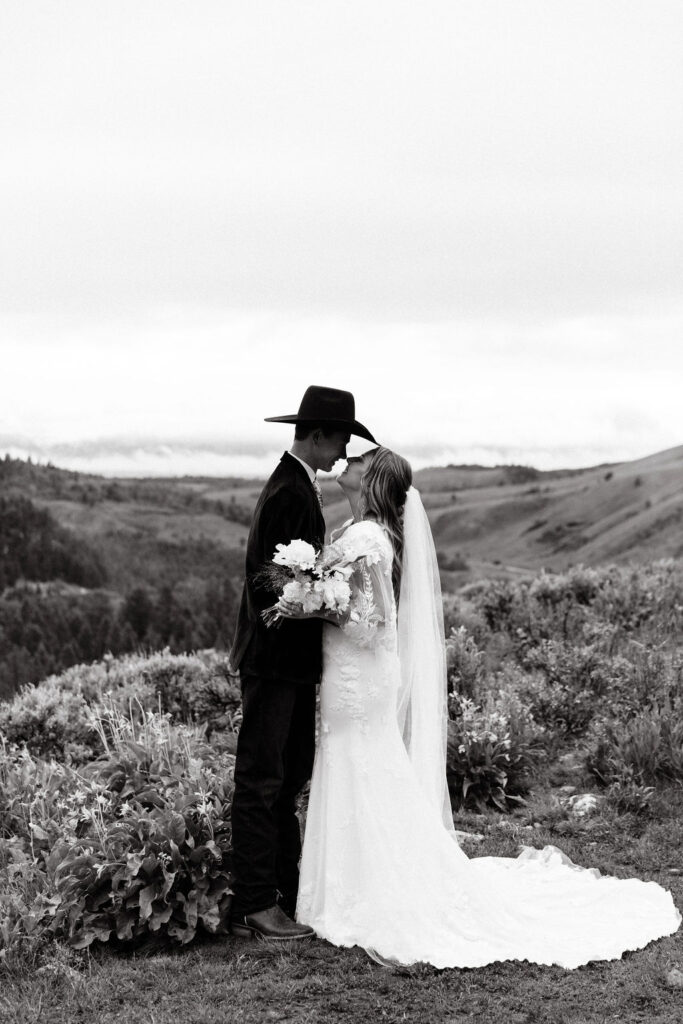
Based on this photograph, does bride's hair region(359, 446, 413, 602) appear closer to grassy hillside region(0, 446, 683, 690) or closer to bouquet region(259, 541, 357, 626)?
bouquet region(259, 541, 357, 626)

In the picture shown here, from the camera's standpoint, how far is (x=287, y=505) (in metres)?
5.34

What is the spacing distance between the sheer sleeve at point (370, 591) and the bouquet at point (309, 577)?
105 millimetres

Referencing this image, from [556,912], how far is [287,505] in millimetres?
2751

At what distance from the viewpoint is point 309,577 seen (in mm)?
5117

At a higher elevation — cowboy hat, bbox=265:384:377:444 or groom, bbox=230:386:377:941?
cowboy hat, bbox=265:384:377:444

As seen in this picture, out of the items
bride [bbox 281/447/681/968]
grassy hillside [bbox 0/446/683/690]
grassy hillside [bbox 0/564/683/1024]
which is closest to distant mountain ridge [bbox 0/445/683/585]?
grassy hillside [bbox 0/446/683/690]

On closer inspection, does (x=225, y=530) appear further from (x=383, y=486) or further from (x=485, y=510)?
(x=383, y=486)

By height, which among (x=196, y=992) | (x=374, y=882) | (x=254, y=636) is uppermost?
(x=254, y=636)

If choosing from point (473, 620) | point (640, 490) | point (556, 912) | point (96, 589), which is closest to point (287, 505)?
point (556, 912)

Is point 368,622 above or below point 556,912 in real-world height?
above

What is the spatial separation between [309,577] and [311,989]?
6.37 feet

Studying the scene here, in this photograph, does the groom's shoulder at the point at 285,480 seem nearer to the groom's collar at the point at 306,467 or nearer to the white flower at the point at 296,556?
the groom's collar at the point at 306,467

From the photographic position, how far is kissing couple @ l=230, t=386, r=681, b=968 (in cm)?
532

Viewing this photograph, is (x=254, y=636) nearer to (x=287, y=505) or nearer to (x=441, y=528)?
(x=287, y=505)
